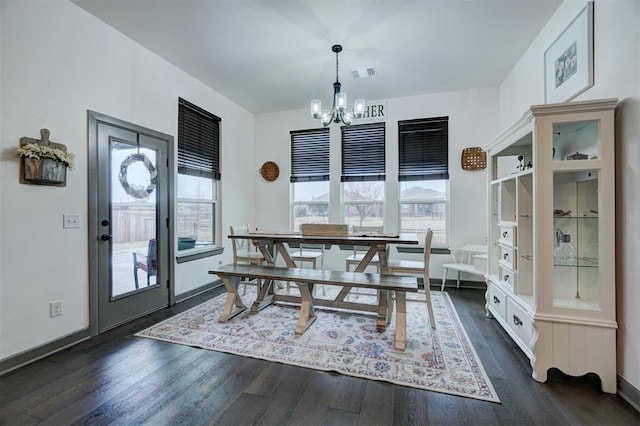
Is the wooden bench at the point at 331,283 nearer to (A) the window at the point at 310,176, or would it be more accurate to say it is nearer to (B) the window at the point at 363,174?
(B) the window at the point at 363,174

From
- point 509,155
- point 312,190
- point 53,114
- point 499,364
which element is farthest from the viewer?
point 312,190

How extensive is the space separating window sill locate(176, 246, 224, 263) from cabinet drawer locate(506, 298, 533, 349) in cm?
363

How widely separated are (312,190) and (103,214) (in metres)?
3.04

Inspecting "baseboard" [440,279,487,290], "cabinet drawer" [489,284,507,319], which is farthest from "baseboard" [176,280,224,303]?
"cabinet drawer" [489,284,507,319]

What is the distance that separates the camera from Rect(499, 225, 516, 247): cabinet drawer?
253cm

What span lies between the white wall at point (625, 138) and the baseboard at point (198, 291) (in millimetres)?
4148

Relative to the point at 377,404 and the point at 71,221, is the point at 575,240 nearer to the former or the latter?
the point at 377,404

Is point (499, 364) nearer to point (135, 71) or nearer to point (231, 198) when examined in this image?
point (231, 198)

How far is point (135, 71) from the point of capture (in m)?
3.11

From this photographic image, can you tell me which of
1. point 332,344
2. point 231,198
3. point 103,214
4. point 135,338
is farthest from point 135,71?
point 332,344

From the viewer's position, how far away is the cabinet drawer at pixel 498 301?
264 centimetres

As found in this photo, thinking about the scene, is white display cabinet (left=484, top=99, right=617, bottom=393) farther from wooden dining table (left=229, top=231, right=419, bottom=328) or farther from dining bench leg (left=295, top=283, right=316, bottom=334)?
dining bench leg (left=295, top=283, right=316, bottom=334)

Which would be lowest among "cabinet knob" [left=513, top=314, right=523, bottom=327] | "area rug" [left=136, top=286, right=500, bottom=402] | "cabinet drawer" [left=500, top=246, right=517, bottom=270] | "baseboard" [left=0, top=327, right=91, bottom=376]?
"area rug" [left=136, top=286, right=500, bottom=402]

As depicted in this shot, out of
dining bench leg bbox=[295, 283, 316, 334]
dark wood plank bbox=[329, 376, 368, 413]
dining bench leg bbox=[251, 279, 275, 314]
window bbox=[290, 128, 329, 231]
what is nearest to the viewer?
dark wood plank bbox=[329, 376, 368, 413]
